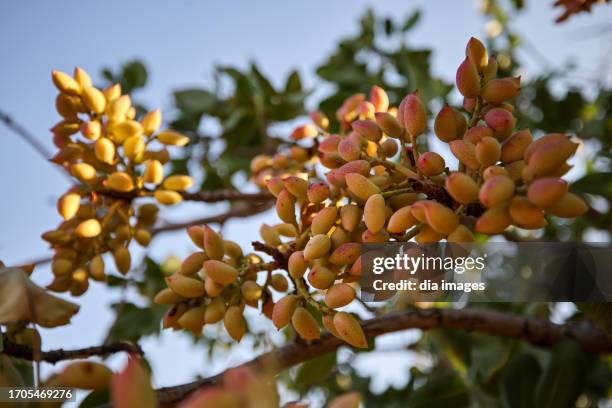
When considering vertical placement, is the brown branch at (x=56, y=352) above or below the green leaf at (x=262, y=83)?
below

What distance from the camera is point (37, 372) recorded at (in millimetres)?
835

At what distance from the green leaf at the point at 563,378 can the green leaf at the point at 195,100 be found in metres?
1.73

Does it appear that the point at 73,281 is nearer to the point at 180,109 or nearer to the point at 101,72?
the point at 180,109

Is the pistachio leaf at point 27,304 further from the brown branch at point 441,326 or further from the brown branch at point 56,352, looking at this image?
the brown branch at point 441,326

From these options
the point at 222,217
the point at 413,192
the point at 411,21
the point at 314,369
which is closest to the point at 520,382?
the point at 314,369

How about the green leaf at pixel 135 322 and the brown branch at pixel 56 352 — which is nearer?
the brown branch at pixel 56 352

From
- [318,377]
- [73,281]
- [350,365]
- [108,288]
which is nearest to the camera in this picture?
[73,281]

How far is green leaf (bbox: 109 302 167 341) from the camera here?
1.71 meters

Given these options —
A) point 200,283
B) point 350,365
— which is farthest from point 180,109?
point 200,283

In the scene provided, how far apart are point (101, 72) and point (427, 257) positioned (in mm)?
2365

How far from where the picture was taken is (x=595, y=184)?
70.4 inches

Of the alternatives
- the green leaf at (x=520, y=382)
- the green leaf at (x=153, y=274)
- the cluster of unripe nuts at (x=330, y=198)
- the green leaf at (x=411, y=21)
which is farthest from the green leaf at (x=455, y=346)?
the green leaf at (x=411, y=21)

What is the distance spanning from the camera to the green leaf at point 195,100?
99.7 inches

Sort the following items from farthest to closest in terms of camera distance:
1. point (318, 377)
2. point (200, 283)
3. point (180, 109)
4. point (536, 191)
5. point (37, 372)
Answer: point (180, 109) → point (318, 377) → point (200, 283) → point (37, 372) → point (536, 191)
